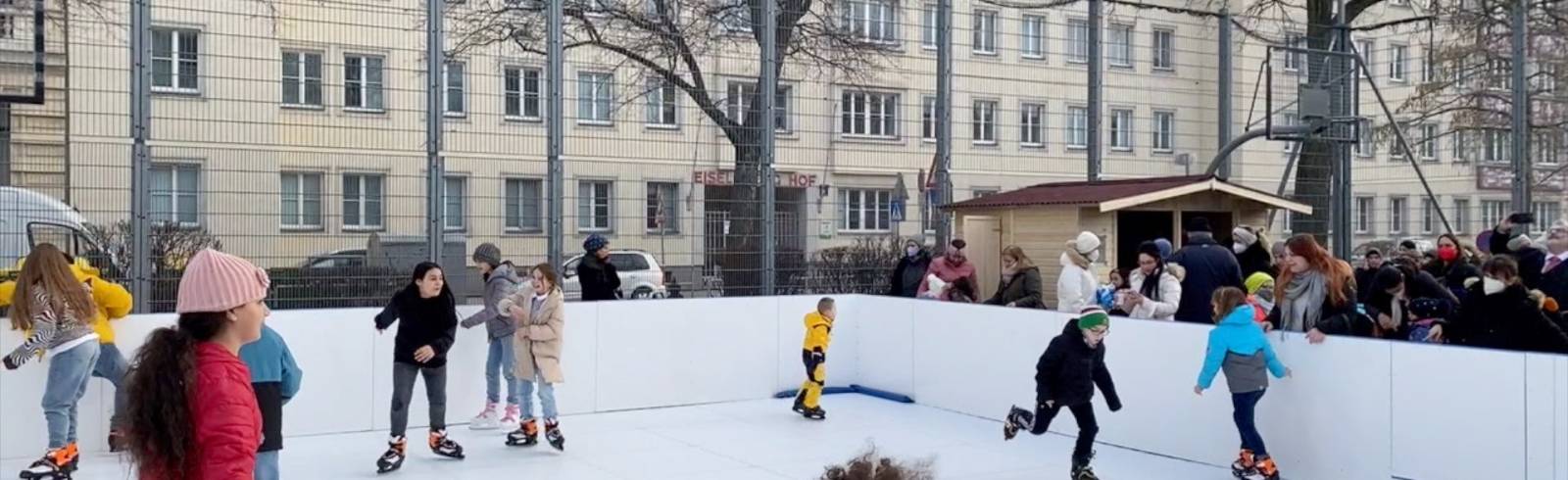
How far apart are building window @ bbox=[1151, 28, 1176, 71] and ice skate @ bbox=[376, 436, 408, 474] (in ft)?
30.1

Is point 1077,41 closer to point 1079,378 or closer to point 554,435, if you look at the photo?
point 1079,378

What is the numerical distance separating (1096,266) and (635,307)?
4483 millimetres

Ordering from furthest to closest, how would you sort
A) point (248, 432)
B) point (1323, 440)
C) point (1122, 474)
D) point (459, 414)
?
point (459, 414)
point (1122, 474)
point (1323, 440)
point (248, 432)

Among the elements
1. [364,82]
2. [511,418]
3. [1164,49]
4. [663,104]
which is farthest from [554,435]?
[1164,49]

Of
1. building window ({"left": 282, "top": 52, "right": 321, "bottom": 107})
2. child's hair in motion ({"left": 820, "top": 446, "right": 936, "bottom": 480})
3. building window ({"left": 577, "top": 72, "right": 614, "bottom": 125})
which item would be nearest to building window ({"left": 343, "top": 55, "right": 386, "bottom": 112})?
building window ({"left": 282, "top": 52, "right": 321, "bottom": 107})

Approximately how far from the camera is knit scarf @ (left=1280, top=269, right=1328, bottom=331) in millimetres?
9188

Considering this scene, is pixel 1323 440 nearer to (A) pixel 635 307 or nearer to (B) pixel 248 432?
(A) pixel 635 307

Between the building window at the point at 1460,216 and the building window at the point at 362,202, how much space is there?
454 inches

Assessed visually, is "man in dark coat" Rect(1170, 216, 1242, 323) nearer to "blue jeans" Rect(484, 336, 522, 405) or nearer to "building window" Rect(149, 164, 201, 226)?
"blue jeans" Rect(484, 336, 522, 405)

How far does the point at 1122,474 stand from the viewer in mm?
9750

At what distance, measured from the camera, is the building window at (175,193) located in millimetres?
10969

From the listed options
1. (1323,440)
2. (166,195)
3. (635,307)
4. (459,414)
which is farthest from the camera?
(635,307)

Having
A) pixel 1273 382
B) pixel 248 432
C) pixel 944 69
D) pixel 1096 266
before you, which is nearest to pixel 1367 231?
pixel 1096 266

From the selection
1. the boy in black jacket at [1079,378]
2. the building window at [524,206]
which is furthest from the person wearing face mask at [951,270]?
the boy in black jacket at [1079,378]
